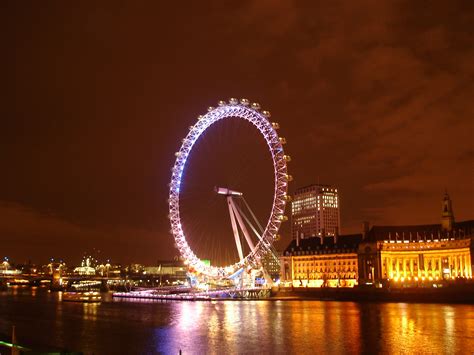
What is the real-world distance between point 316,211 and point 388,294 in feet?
340

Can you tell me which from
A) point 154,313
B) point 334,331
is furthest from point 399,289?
point 334,331

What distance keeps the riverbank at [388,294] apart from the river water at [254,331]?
15.9m

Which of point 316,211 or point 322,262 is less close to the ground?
point 316,211

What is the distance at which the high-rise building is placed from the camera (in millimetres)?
175875

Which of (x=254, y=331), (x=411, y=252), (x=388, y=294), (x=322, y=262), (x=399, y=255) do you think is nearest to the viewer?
(x=254, y=331)

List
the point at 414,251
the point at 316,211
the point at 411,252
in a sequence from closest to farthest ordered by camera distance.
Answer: the point at 414,251, the point at 411,252, the point at 316,211

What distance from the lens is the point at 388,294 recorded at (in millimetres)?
73250

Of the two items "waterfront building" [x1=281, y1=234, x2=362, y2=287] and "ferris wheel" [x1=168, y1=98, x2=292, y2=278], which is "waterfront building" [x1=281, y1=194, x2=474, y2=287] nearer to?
"waterfront building" [x1=281, y1=234, x2=362, y2=287]

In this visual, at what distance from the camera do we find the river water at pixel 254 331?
102 ft

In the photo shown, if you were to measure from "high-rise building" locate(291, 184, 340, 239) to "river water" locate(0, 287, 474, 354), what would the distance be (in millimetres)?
121945

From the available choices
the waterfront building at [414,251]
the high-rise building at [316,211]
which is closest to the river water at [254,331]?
the waterfront building at [414,251]

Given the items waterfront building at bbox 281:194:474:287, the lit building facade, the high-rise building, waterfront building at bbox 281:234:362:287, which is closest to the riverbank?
waterfront building at bbox 281:194:474:287

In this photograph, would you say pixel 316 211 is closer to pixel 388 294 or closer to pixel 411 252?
pixel 411 252

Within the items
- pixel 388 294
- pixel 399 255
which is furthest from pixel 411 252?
pixel 388 294
